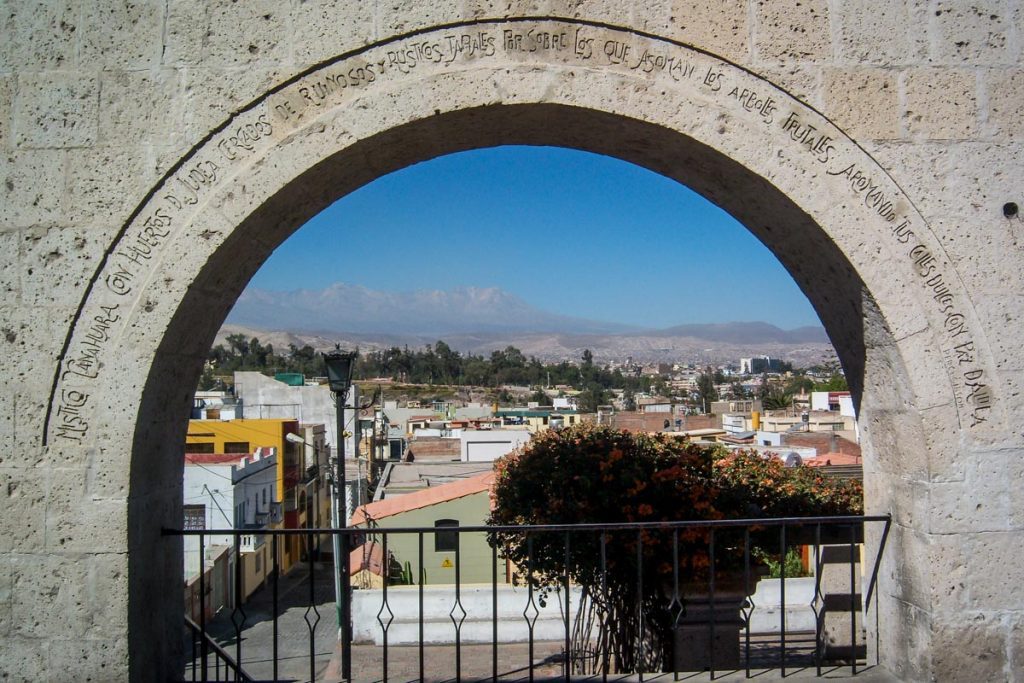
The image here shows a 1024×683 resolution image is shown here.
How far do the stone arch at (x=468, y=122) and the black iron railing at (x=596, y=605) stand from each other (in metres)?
0.61

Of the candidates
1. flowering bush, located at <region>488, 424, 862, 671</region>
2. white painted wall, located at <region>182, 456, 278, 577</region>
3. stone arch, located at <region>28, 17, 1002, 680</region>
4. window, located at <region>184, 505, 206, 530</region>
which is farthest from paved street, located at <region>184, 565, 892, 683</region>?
window, located at <region>184, 505, 206, 530</region>

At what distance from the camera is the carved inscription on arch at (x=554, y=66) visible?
3.27 meters

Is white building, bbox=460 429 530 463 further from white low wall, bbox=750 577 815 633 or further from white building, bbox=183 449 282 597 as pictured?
white low wall, bbox=750 577 815 633

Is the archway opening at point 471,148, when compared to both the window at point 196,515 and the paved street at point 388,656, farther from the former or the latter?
the window at point 196,515

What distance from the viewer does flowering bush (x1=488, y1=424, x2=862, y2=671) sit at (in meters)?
5.45

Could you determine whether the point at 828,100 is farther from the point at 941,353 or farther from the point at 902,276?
the point at 941,353

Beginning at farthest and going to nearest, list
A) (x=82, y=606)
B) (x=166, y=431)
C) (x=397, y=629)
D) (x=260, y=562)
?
(x=260, y=562) < (x=397, y=629) < (x=166, y=431) < (x=82, y=606)

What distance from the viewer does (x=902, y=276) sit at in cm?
332

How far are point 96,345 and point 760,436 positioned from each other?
22835 millimetres

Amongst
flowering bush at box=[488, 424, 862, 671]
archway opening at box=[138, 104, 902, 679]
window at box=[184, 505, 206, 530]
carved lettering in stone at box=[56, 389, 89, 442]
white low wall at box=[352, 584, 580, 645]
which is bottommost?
window at box=[184, 505, 206, 530]

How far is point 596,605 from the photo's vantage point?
311 inches

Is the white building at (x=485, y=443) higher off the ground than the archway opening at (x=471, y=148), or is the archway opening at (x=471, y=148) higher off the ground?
Result: the archway opening at (x=471, y=148)

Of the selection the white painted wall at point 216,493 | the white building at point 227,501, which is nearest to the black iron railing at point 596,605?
the white painted wall at point 216,493

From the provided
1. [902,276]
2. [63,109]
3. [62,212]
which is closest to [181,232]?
[62,212]
